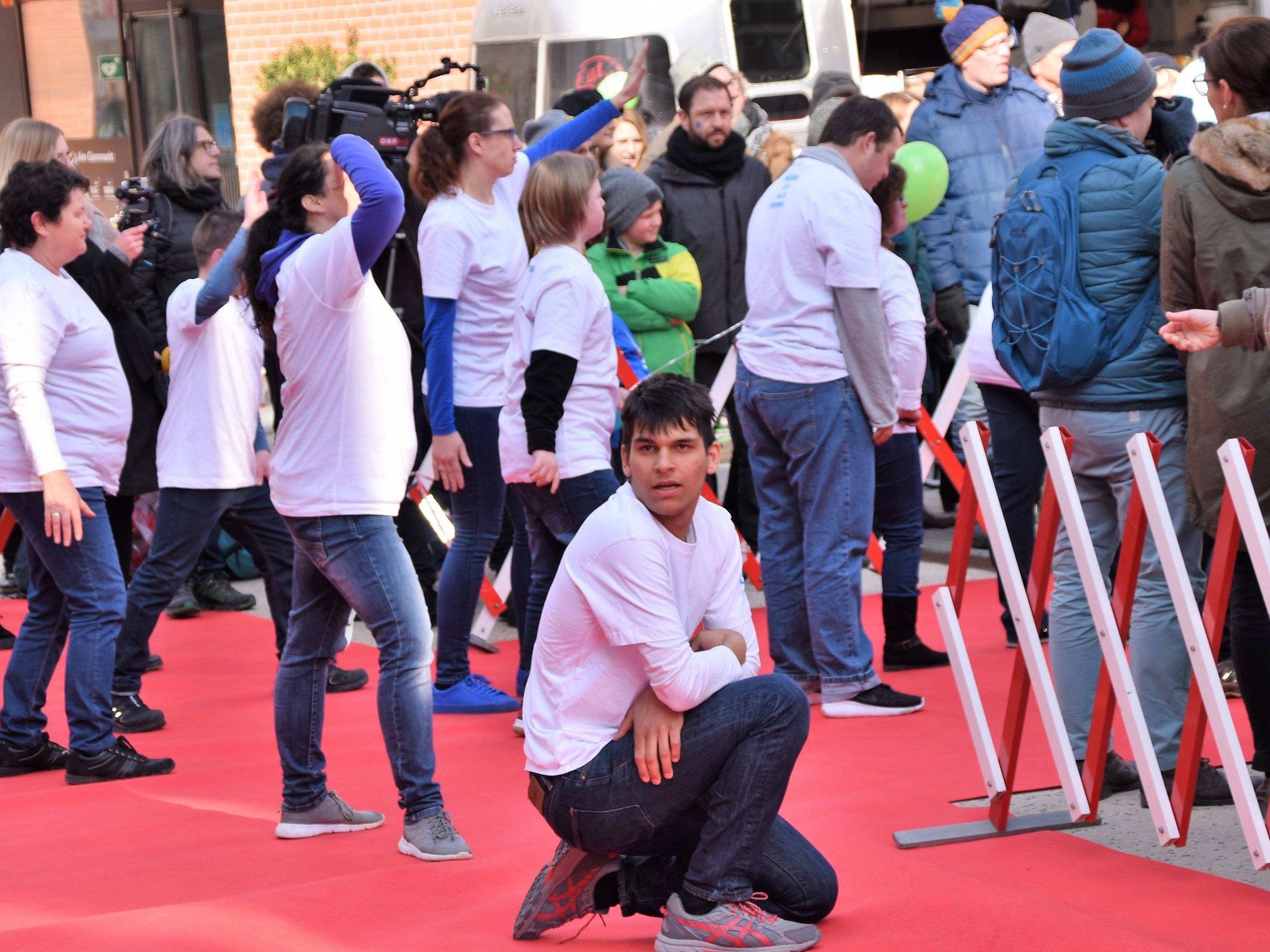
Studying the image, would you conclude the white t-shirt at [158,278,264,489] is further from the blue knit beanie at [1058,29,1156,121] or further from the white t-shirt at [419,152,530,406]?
the blue knit beanie at [1058,29,1156,121]

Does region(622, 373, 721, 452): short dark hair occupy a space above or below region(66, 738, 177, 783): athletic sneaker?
above

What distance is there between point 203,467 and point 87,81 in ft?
41.5

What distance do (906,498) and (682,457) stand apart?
2891mm

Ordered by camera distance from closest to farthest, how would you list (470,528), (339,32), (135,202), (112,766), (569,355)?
(569,355), (112,766), (470,528), (135,202), (339,32)

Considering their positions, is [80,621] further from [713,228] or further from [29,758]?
[713,228]

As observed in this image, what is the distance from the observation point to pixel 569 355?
16.4 ft

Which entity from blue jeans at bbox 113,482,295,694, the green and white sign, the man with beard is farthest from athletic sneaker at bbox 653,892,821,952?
the green and white sign

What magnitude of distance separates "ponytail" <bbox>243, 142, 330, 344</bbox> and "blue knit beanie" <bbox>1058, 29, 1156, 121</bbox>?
193cm

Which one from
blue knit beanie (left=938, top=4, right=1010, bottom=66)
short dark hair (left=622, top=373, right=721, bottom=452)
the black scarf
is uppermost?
blue knit beanie (left=938, top=4, right=1010, bottom=66)

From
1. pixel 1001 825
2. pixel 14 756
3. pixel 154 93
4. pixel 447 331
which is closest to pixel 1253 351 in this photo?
pixel 1001 825

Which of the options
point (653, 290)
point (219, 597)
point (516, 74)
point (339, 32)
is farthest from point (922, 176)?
point (339, 32)

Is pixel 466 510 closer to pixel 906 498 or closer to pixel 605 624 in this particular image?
pixel 906 498

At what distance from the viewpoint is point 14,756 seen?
211 inches

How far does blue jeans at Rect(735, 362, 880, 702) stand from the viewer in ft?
17.5
